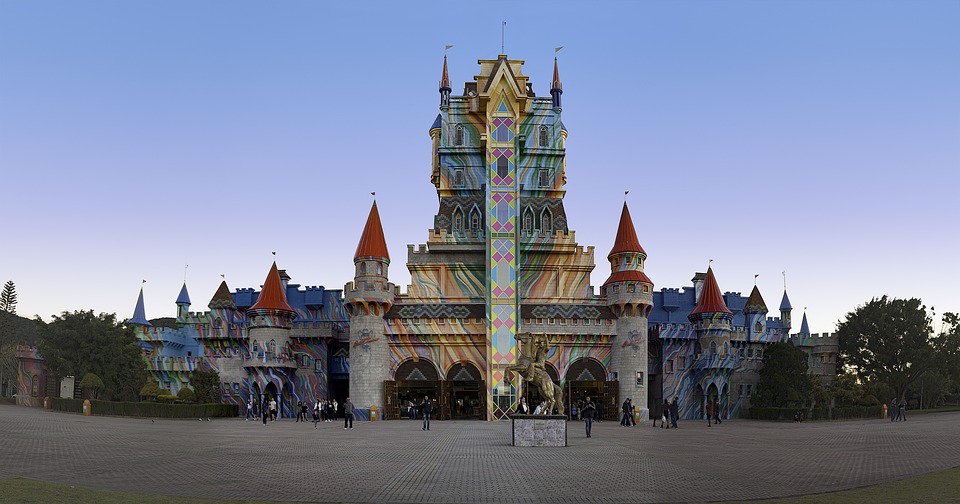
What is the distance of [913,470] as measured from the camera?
60.2 feet

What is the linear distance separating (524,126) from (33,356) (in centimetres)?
5087

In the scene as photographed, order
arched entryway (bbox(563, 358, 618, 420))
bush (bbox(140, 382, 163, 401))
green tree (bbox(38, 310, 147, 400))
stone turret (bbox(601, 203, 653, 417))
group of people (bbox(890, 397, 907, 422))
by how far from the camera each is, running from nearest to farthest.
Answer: group of people (bbox(890, 397, 907, 422))
bush (bbox(140, 382, 163, 401))
arched entryway (bbox(563, 358, 618, 420))
stone turret (bbox(601, 203, 653, 417))
green tree (bbox(38, 310, 147, 400))

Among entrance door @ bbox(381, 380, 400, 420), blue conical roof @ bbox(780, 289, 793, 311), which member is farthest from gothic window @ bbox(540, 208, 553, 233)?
blue conical roof @ bbox(780, 289, 793, 311)

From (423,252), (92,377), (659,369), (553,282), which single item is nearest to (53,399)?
(92,377)

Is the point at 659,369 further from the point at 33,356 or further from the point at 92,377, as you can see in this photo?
the point at 33,356

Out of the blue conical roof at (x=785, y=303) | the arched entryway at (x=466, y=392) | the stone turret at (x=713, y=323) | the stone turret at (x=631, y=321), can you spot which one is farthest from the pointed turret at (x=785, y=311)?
the arched entryway at (x=466, y=392)

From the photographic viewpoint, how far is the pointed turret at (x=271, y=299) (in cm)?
5931

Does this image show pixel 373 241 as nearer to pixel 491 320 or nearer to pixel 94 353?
pixel 491 320

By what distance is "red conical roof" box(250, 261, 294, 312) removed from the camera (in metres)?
59.4

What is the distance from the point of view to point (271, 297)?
197 feet

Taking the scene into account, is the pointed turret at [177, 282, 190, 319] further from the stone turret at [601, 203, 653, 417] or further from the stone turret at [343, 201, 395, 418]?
the stone turret at [601, 203, 653, 417]

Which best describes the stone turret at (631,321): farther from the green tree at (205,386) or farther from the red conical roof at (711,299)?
the green tree at (205,386)

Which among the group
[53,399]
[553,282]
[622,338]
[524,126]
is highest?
[524,126]

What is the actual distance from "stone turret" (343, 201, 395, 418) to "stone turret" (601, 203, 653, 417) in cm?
1673
